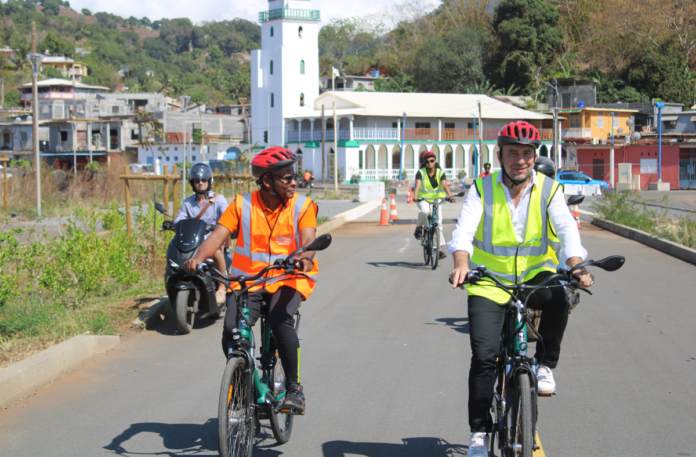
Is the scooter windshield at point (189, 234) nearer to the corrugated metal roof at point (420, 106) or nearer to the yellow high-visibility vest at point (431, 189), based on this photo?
the yellow high-visibility vest at point (431, 189)

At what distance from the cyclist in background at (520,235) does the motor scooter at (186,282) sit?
4081 millimetres

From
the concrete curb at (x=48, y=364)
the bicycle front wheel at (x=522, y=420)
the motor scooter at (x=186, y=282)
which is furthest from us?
the motor scooter at (x=186, y=282)

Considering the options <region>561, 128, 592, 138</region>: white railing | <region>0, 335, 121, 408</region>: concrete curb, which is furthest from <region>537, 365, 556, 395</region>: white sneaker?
<region>561, 128, 592, 138</region>: white railing

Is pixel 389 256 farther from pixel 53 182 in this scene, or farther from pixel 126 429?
→ pixel 53 182

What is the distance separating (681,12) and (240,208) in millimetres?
90481

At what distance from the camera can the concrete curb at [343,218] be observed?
1859cm

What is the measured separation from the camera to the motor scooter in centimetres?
745

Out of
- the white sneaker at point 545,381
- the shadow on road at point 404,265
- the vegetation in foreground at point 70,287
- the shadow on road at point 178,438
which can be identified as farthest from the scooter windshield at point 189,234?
the shadow on road at point 404,265

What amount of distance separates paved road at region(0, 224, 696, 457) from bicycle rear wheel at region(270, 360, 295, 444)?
8 cm

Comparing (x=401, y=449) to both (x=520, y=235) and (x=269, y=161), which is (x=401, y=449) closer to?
(x=520, y=235)

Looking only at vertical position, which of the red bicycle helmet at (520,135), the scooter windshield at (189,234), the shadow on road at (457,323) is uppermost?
the red bicycle helmet at (520,135)

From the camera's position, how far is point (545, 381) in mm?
3975

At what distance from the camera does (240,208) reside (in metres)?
4.49

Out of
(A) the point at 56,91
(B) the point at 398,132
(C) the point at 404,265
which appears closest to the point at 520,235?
(C) the point at 404,265
